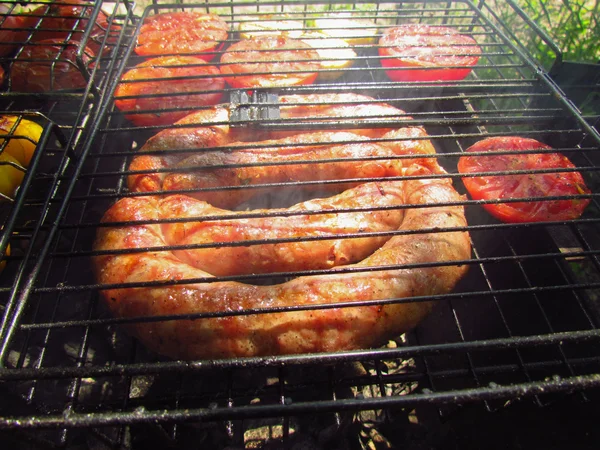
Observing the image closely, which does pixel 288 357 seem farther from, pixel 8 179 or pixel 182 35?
pixel 182 35

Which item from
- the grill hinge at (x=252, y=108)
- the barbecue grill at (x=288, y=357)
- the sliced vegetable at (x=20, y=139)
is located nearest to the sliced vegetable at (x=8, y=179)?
the sliced vegetable at (x=20, y=139)

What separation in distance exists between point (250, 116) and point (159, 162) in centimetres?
81

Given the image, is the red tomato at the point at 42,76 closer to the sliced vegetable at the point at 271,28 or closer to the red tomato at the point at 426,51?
the sliced vegetable at the point at 271,28

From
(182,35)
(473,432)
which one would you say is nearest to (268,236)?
(473,432)

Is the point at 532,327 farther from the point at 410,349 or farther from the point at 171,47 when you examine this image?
the point at 171,47

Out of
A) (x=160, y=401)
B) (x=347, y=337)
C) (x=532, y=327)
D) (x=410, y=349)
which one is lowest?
(x=532, y=327)

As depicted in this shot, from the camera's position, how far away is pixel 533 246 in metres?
2.86

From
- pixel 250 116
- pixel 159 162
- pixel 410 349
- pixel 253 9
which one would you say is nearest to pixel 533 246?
pixel 410 349

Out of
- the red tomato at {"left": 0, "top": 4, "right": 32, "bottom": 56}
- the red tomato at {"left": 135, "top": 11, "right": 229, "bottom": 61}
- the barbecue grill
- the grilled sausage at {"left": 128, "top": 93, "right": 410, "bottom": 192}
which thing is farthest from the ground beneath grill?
the red tomato at {"left": 0, "top": 4, "right": 32, "bottom": 56}

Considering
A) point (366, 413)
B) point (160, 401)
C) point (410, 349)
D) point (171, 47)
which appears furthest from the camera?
point (171, 47)

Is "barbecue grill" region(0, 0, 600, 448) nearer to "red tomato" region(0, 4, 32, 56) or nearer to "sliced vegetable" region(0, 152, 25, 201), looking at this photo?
"sliced vegetable" region(0, 152, 25, 201)

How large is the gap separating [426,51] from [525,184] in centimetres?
187

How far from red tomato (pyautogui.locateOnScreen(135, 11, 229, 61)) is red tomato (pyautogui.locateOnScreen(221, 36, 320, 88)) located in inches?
11.6

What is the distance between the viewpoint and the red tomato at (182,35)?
399 centimetres
